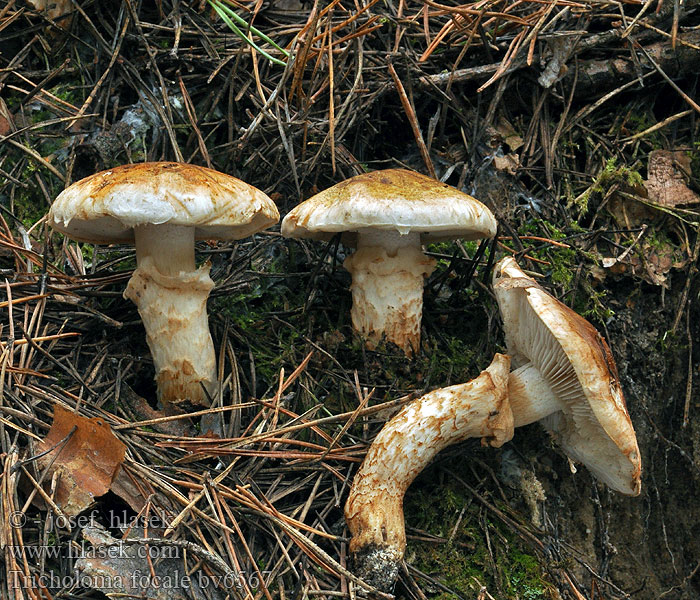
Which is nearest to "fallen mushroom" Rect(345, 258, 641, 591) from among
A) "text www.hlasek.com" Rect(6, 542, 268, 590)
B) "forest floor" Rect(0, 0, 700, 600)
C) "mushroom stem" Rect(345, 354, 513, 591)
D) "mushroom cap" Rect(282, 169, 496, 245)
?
"mushroom stem" Rect(345, 354, 513, 591)

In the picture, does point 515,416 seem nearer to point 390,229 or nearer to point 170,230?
point 390,229

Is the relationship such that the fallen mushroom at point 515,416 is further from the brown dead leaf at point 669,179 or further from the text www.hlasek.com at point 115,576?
the brown dead leaf at point 669,179

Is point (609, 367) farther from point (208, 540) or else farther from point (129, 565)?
point (129, 565)

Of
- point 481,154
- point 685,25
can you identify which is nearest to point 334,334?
point 481,154

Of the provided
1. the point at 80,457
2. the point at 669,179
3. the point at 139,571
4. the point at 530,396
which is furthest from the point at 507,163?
the point at 139,571

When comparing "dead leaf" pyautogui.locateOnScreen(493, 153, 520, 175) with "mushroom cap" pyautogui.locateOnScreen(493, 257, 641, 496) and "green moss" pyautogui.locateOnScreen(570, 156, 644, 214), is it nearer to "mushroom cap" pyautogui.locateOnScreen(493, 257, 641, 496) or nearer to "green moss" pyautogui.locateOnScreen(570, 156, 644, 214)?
"green moss" pyautogui.locateOnScreen(570, 156, 644, 214)

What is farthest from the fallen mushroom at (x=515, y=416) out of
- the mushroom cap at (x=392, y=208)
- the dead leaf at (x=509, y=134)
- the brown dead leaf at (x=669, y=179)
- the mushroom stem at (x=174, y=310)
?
the brown dead leaf at (x=669, y=179)

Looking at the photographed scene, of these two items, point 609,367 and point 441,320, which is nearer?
point 609,367
